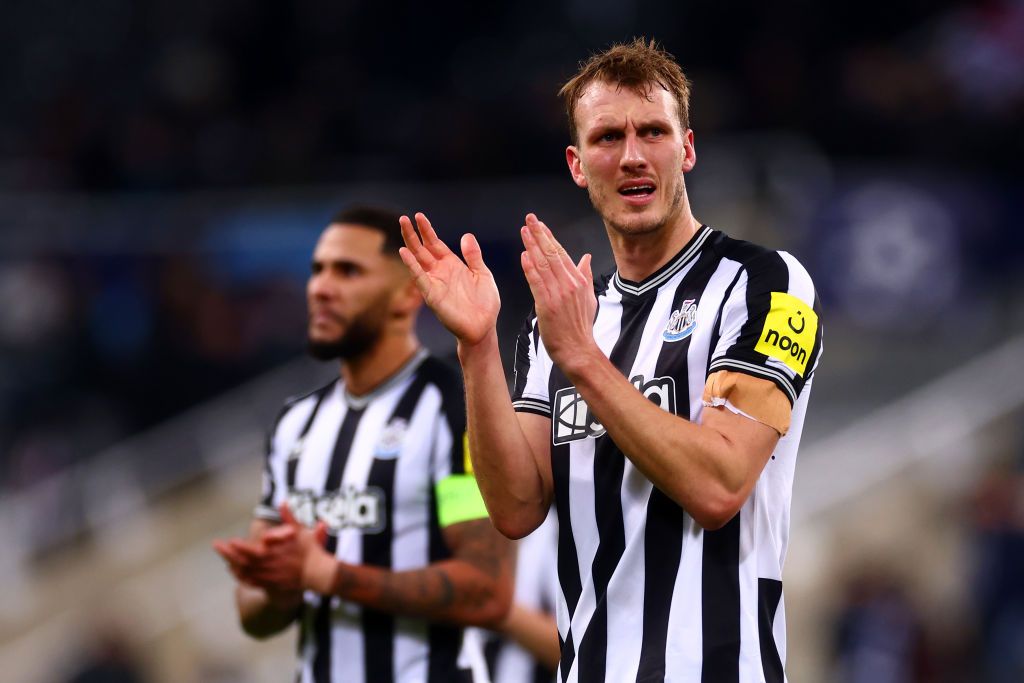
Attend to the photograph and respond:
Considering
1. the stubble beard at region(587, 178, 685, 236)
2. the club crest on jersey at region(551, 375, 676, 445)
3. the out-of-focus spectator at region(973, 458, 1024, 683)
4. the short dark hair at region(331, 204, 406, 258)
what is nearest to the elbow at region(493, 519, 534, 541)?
the club crest on jersey at region(551, 375, 676, 445)

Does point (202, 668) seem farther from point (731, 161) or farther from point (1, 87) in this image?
point (1, 87)

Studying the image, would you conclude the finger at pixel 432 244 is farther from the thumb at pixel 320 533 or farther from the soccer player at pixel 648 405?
the thumb at pixel 320 533

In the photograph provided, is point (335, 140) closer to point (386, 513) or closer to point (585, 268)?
point (386, 513)

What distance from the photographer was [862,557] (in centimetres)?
941

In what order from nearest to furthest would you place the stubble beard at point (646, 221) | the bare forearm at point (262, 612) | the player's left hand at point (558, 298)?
the player's left hand at point (558, 298) < the stubble beard at point (646, 221) < the bare forearm at point (262, 612)

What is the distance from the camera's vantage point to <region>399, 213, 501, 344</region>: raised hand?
11.0ft

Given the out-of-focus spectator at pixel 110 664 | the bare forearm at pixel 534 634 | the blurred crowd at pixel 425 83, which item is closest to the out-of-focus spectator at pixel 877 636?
the blurred crowd at pixel 425 83

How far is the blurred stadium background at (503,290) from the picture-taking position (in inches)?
374

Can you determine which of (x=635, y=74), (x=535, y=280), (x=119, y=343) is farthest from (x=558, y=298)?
(x=119, y=343)

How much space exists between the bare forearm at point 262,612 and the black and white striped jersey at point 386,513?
0.24 feet

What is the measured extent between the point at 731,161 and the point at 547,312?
8.21m

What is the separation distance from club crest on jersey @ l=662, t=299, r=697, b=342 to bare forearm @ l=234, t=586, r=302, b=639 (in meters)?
1.88

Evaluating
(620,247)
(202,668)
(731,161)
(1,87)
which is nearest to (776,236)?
(731,161)

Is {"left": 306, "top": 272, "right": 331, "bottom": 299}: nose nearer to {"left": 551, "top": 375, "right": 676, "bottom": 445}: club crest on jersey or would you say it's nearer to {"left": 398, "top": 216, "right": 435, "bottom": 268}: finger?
{"left": 398, "top": 216, "right": 435, "bottom": 268}: finger
